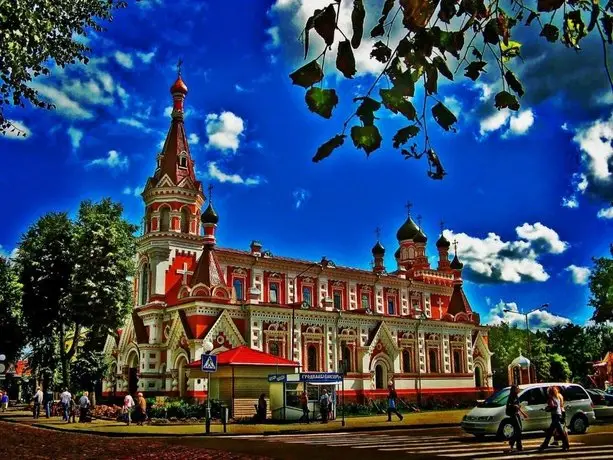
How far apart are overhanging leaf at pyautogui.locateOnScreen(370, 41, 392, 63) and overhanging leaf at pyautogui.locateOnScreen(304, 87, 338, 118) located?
58 centimetres

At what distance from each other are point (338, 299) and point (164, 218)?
50.9 feet

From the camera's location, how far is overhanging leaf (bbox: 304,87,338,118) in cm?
367

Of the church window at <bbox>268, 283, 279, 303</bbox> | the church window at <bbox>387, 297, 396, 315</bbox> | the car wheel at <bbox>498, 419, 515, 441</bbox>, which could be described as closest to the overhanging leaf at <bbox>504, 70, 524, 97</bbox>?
the car wheel at <bbox>498, 419, 515, 441</bbox>

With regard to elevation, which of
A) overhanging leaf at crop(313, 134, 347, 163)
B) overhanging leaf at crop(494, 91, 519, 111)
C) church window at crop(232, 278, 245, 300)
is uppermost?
church window at crop(232, 278, 245, 300)

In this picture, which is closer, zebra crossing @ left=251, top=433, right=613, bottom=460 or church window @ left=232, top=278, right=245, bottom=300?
zebra crossing @ left=251, top=433, right=613, bottom=460

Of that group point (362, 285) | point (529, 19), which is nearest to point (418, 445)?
point (529, 19)

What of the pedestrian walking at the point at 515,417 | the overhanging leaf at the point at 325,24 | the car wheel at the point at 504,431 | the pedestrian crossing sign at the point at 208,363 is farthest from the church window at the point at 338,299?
the overhanging leaf at the point at 325,24

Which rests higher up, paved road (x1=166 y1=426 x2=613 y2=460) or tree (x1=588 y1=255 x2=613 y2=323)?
tree (x1=588 y1=255 x2=613 y2=323)

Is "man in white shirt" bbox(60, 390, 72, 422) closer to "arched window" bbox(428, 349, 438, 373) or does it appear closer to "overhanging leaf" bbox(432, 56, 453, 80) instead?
"arched window" bbox(428, 349, 438, 373)

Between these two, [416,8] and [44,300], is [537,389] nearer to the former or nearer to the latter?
[416,8]

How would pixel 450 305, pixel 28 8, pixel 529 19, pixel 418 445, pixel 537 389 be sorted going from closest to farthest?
pixel 529 19 → pixel 28 8 → pixel 418 445 → pixel 537 389 → pixel 450 305

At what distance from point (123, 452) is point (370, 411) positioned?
2781cm

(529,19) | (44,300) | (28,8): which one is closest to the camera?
(529,19)

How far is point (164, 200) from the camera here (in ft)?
145
